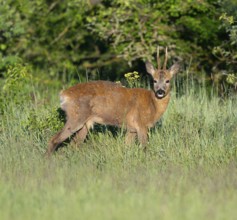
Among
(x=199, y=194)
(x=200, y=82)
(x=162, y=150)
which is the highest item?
(x=199, y=194)

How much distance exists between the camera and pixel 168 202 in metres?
6.23

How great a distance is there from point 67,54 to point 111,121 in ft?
21.8

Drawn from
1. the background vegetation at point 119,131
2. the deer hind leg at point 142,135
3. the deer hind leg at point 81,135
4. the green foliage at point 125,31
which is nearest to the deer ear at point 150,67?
the background vegetation at point 119,131

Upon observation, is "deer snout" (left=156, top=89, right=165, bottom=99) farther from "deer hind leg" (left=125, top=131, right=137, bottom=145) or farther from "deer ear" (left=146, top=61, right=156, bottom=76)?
"deer hind leg" (left=125, top=131, right=137, bottom=145)

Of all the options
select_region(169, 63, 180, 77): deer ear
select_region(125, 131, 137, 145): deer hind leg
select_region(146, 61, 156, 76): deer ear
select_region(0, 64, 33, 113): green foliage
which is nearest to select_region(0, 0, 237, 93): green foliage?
select_region(0, 64, 33, 113): green foliage

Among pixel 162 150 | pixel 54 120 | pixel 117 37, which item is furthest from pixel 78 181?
pixel 117 37

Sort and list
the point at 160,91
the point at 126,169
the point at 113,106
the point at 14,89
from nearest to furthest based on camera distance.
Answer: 1. the point at 126,169
2. the point at 113,106
3. the point at 160,91
4. the point at 14,89

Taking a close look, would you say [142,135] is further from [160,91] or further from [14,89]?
[14,89]

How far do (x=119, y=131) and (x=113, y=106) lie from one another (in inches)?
23.8

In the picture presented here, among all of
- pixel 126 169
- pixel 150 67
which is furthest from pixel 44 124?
pixel 126 169

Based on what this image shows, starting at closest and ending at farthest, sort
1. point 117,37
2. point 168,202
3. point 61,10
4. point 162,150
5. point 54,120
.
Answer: point 168,202, point 162,150, point 54,120, point 117,37, point 61,10

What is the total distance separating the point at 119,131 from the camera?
9.73 metres

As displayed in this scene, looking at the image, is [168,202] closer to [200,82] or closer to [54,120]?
[54,120]

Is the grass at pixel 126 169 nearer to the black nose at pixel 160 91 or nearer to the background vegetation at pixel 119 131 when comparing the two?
the background vegetation at pixel 119 131
